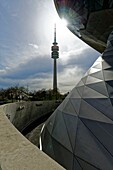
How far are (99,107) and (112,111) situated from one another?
0.71 metres

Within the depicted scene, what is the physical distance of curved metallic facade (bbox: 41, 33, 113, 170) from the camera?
6.68 meters

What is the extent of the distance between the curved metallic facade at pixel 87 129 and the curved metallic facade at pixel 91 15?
975cm

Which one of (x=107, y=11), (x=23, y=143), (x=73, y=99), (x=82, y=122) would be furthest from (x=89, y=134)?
(x=107, y=11)

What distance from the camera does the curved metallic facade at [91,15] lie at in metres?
18.5

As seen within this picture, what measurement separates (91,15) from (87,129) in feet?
50.5

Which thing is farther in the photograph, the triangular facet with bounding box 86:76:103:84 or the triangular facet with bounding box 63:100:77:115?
the triangular facet with bounding box 86:76:103:84

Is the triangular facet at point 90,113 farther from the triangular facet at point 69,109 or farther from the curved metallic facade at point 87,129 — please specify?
the triangular facet at point 69,109

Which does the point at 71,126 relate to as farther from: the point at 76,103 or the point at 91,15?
the point at 91,15

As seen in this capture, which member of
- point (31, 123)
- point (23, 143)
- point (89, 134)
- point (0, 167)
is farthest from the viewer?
point (31, 123)

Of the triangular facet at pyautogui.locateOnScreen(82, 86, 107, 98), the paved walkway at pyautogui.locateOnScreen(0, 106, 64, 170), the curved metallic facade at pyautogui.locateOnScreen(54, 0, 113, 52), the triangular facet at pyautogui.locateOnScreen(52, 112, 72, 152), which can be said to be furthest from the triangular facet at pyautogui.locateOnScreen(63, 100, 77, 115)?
the curved metallic facade at pyautogui.locateOnScreen(54, 0, 113, 52)

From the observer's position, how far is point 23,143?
93.4 inches

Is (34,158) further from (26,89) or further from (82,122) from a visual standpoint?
(26,89)

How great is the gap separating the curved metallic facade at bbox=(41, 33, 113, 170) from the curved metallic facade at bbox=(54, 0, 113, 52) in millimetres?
9750

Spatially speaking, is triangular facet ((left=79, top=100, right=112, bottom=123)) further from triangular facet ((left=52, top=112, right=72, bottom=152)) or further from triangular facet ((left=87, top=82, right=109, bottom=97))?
triangular facet ((left=52, top=112, right=72, bottom=152))
